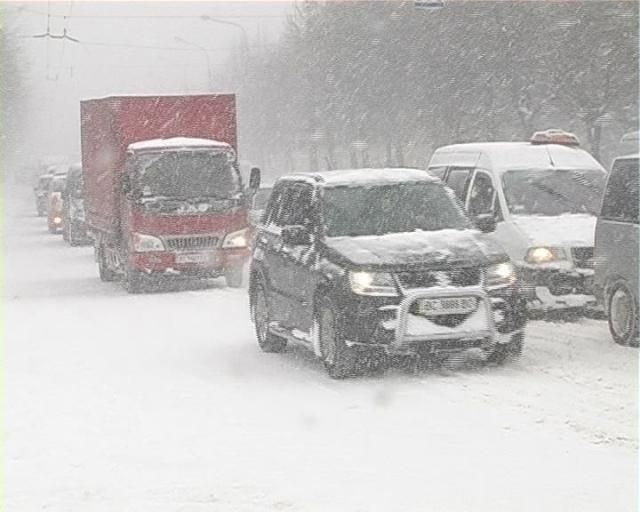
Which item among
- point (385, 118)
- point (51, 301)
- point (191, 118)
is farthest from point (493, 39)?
point (51, 301)

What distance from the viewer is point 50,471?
7.80 metres

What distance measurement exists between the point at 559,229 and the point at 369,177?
3.31 m

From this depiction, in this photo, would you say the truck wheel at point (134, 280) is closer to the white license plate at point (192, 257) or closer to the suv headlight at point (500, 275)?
the white license plate at point (192, 257)

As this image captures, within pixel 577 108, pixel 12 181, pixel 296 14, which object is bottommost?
pixel 12 181

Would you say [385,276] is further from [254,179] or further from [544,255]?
[254,179]

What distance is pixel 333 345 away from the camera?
11031 mm

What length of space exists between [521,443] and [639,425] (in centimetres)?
99

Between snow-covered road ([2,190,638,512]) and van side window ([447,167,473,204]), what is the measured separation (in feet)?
8.40

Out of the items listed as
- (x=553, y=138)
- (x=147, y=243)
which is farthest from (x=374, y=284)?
(x=147, y=243)

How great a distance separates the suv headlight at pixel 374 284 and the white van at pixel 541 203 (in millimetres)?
3330

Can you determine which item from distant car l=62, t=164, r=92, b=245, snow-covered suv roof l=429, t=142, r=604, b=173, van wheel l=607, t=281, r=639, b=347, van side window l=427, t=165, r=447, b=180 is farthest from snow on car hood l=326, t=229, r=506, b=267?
distant car l=62, t=164, r=92, b=245

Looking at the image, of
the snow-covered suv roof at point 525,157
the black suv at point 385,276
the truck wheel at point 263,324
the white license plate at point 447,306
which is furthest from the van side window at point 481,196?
the white license plate at point 447,306

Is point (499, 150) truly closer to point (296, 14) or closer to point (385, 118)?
point (385, 118)

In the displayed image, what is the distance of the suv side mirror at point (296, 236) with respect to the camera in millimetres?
11945
